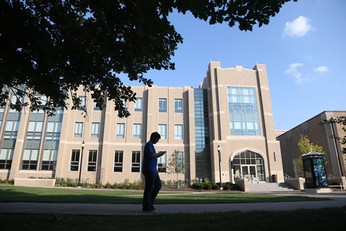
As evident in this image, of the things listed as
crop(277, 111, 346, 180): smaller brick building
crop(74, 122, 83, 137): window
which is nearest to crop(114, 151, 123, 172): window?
crop(74, 122, 83, 137): window

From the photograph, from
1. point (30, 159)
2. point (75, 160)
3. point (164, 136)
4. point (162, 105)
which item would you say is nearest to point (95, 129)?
point (75, 160)

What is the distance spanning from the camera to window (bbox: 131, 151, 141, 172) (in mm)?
34844

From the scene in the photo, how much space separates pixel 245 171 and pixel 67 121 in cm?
2455

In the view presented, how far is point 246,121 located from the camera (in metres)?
36.3

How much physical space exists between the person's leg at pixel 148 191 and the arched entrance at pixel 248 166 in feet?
100

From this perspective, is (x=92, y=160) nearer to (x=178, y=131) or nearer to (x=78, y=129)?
(x=78, y=129)

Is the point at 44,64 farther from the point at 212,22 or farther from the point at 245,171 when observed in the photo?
the point at 245,171

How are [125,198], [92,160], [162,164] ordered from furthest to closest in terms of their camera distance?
[162,164]
[92,160]
[125,198]

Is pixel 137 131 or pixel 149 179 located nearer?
pixel 149 179

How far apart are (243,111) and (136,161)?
16281mm

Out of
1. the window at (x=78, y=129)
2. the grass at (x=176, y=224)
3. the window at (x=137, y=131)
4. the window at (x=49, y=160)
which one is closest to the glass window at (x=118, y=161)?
the window at (x=137, y=131)

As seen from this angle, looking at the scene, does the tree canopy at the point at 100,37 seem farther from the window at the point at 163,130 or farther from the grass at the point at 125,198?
the window at the point at 163,130

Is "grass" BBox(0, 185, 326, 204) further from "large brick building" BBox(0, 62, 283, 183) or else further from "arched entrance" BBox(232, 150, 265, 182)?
"arched entrance" BBox(232, 150, 265, 182)

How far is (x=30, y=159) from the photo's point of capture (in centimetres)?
3453
